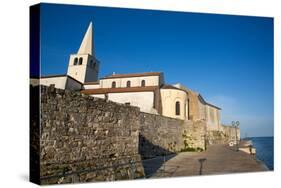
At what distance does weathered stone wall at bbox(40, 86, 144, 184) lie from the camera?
8766 mm

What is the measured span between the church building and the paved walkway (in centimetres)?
90

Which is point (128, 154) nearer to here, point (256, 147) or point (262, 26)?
point (256, 147)

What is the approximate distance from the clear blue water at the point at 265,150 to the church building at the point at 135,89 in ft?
3.69

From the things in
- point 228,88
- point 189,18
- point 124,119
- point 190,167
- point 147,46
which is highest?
point 189,18

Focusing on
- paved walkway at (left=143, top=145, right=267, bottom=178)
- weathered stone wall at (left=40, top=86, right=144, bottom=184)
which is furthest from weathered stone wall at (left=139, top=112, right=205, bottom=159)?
weathered stone wall at (left=40, top=86, right=144, bottom=184)

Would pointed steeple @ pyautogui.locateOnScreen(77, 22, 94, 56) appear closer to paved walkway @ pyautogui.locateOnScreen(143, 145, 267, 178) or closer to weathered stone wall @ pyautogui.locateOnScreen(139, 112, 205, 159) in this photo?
paved walkway @ pyautogui.locateOnScreen(143, 145, 267, 178)

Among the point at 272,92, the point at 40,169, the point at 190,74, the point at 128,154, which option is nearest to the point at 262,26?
the point at 272,92

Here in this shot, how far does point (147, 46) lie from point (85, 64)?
2.19 meters

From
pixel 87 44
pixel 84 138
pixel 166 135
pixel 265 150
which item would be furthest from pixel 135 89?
pixel 265 150

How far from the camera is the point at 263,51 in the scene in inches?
482

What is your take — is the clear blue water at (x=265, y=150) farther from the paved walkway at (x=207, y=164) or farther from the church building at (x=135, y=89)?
the church building at (x=135, y=89)

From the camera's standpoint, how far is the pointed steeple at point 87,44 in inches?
378

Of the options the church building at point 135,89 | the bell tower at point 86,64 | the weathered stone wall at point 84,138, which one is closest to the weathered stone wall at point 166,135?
the church building at point 135,89

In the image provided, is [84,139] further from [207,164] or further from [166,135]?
[166,135]
